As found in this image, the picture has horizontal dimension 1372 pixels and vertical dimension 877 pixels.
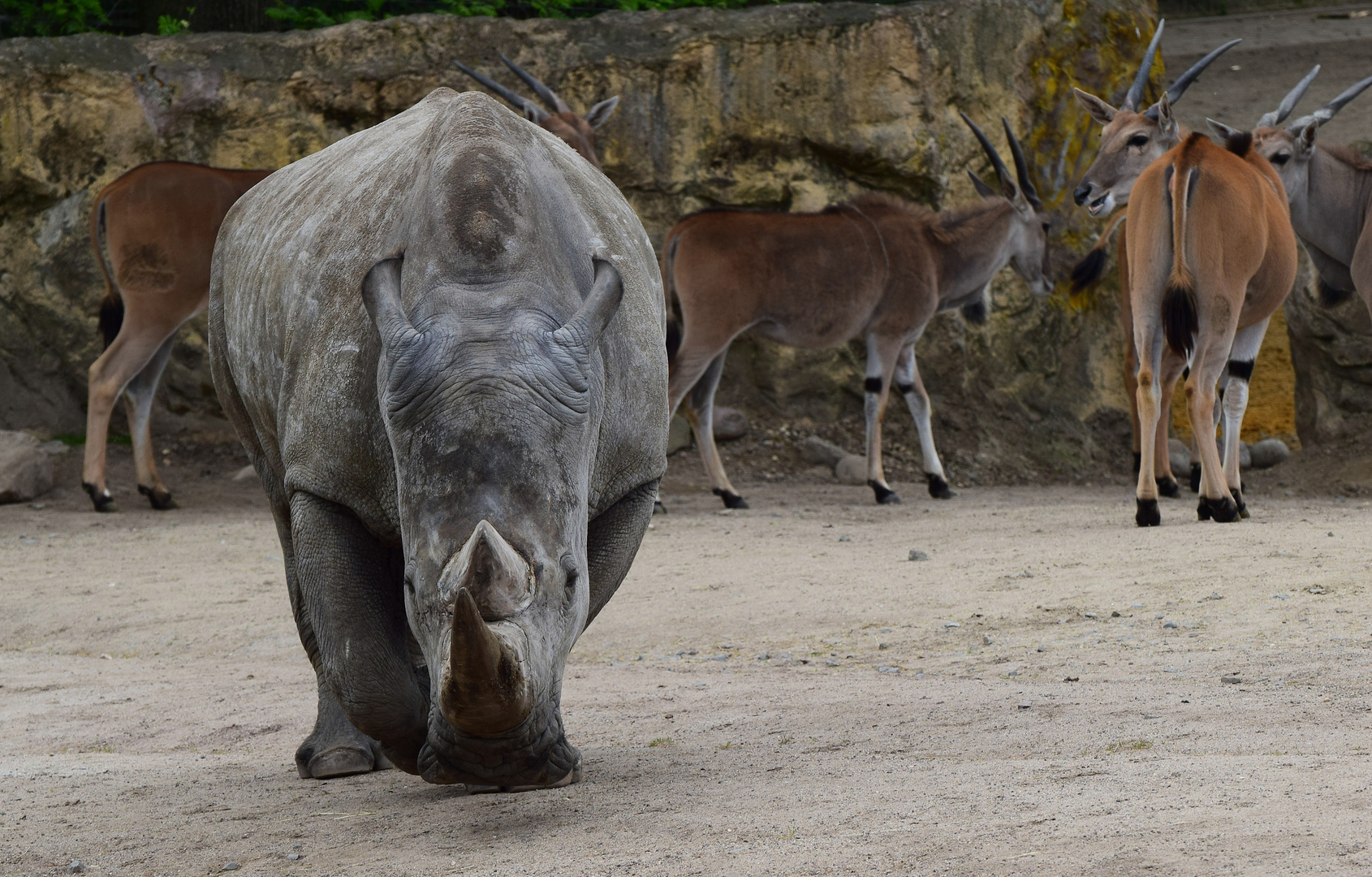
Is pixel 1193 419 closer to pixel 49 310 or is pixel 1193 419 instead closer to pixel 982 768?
pixel 982 768

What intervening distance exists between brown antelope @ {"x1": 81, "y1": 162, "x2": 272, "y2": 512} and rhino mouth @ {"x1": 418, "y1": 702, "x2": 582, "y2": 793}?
8.20m

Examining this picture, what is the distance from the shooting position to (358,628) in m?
3.48

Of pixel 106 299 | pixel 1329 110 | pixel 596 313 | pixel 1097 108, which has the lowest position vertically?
pixel 106 299

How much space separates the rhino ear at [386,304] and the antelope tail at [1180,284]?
5476mm

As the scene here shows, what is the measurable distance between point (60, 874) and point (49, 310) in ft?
31.9

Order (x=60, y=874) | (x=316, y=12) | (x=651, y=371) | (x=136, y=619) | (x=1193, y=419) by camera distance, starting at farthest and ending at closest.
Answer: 1. (x=316, y=12)
2. (x=1193, y=419)
3. (x=136, y=619)
4. (x=651, y=371)
5. (x=60, y=874)

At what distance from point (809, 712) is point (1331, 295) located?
25.3 ft

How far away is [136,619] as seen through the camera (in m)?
6.83

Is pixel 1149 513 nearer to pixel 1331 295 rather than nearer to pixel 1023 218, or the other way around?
pixel 1331 295

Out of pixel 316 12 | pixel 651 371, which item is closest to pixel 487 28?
pixel 316 12

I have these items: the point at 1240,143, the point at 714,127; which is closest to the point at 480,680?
the point at 1240,143

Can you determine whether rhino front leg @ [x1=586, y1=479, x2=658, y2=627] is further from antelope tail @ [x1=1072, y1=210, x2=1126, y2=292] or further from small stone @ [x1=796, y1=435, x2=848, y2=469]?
small stone @ [x1=796, y1=435, x2=848, y2=469]

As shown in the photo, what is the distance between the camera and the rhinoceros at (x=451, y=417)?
279 cm

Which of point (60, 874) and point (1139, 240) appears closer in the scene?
point (60, 874)
